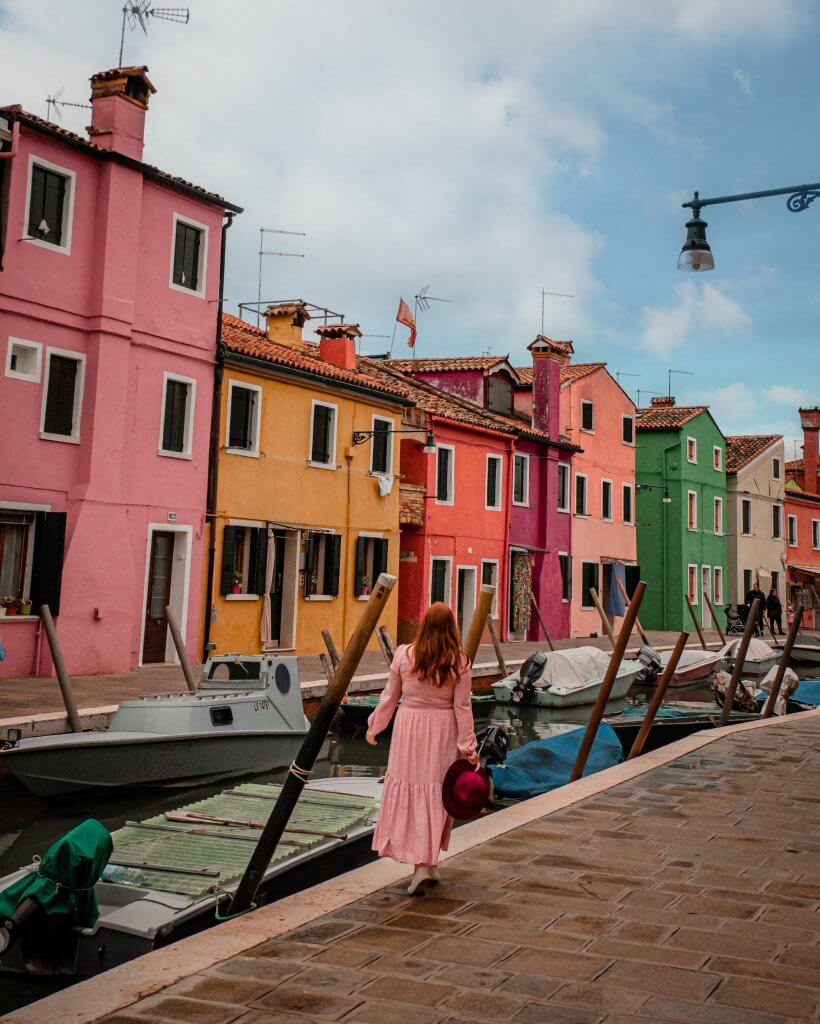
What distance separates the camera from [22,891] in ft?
17.7

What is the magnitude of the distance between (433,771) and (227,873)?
205cm

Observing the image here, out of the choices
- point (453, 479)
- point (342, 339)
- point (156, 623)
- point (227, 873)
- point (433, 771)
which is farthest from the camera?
point (453, 479)

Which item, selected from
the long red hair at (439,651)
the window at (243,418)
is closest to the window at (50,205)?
the window at (243,418)

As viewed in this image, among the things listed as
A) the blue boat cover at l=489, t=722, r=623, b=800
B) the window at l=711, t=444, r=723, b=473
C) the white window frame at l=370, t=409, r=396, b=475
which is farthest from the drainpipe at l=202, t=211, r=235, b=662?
the window at l=711, t=444, r=723, b=473

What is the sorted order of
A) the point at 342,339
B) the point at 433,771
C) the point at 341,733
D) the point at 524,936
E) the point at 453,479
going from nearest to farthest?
the point at 524,936 < the point at 433,771 < the point at 341,733 < the point at 342,339 < the point at 453,479

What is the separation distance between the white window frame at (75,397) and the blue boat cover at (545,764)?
974 centimetres

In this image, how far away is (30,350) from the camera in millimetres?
16984

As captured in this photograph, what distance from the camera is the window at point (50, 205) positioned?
16.9 m

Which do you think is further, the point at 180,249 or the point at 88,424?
the point at 180,249

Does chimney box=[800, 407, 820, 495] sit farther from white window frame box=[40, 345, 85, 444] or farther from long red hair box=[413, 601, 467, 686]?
long red hair box=[413, 601, 467, 686]

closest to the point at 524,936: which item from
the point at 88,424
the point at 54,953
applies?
the point at 54,953

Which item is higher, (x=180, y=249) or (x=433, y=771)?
(x=180, y=249)

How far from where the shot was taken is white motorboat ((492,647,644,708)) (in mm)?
20141

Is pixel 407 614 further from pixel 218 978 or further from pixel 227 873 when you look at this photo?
pixel 218 978
